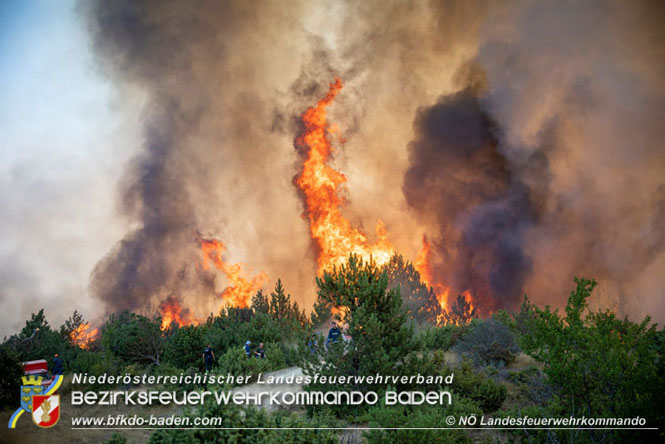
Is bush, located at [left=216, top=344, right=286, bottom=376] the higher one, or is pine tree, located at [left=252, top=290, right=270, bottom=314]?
pine tree, located at [left=252, top=290, right=270, bottom=314]

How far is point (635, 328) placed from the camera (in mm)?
7844

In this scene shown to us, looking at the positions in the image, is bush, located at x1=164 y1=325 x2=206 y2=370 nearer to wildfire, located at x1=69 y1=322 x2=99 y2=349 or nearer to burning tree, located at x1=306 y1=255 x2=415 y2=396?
burning tree, located at x1=306 y1=255 x2=415 y2=396

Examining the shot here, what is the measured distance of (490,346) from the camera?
63.4 ft

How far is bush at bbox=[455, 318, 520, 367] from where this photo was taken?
19.1 meters

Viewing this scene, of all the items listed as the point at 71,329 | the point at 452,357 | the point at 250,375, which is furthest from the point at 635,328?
the point at 71,329

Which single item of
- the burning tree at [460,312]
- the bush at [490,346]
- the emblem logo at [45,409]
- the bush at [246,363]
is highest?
the burning tree at [460,312]

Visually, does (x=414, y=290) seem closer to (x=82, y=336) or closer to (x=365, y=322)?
(x=365, y=322)

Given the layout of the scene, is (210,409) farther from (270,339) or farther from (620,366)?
(270,339)

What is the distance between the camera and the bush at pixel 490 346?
62.6 ft

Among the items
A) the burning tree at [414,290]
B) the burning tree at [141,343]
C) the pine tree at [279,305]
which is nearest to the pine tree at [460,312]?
the burning tree at [414,290]

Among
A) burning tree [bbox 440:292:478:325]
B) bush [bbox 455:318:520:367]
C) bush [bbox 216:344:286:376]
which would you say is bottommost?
bush [bbox 216:344:286:376]

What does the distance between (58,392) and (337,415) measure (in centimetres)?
1747

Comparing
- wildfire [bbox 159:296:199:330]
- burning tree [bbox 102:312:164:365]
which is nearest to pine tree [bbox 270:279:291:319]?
burning tree [bbox 102:312:164:365]

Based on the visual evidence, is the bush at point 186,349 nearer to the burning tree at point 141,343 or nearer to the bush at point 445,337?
the burning tree at point 141,343
